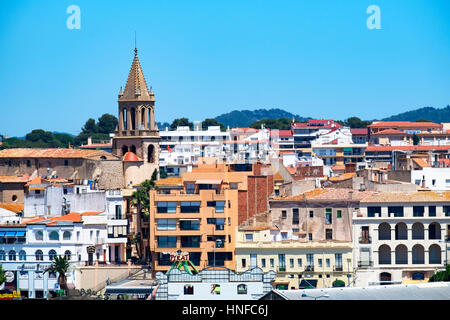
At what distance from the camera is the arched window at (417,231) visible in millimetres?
29297

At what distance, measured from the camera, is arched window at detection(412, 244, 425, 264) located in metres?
29.2

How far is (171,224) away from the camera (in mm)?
29312

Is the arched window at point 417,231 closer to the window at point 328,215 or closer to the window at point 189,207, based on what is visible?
the window at point 328,215

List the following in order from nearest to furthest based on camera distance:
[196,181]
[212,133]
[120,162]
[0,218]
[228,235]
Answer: [228,235], [196,181], [0,218], [120,162], [212,133]

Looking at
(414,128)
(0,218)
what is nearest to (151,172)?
(0,218)

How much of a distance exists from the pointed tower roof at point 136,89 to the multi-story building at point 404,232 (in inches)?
910

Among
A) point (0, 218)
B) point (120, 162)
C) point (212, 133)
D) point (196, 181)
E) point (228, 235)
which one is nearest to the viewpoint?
point (228, 235)

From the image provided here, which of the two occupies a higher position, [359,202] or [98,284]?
[359,202]

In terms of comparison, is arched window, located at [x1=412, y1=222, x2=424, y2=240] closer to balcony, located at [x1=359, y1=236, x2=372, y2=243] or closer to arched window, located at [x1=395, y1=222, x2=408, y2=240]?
arched window, located at [x1=395, y1=222, x2=408, y2=240]

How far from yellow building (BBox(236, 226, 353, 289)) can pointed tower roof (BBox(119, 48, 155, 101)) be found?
23624 mm

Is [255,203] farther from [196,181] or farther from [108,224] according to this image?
[108,224]

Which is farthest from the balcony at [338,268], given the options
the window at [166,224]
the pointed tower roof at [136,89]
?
the pointed tower roof at [136,89]

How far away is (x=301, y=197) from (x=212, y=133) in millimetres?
47476

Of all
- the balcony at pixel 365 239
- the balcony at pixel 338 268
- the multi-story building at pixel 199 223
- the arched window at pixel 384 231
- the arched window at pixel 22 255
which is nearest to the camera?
the balcony at pixel 338 268
